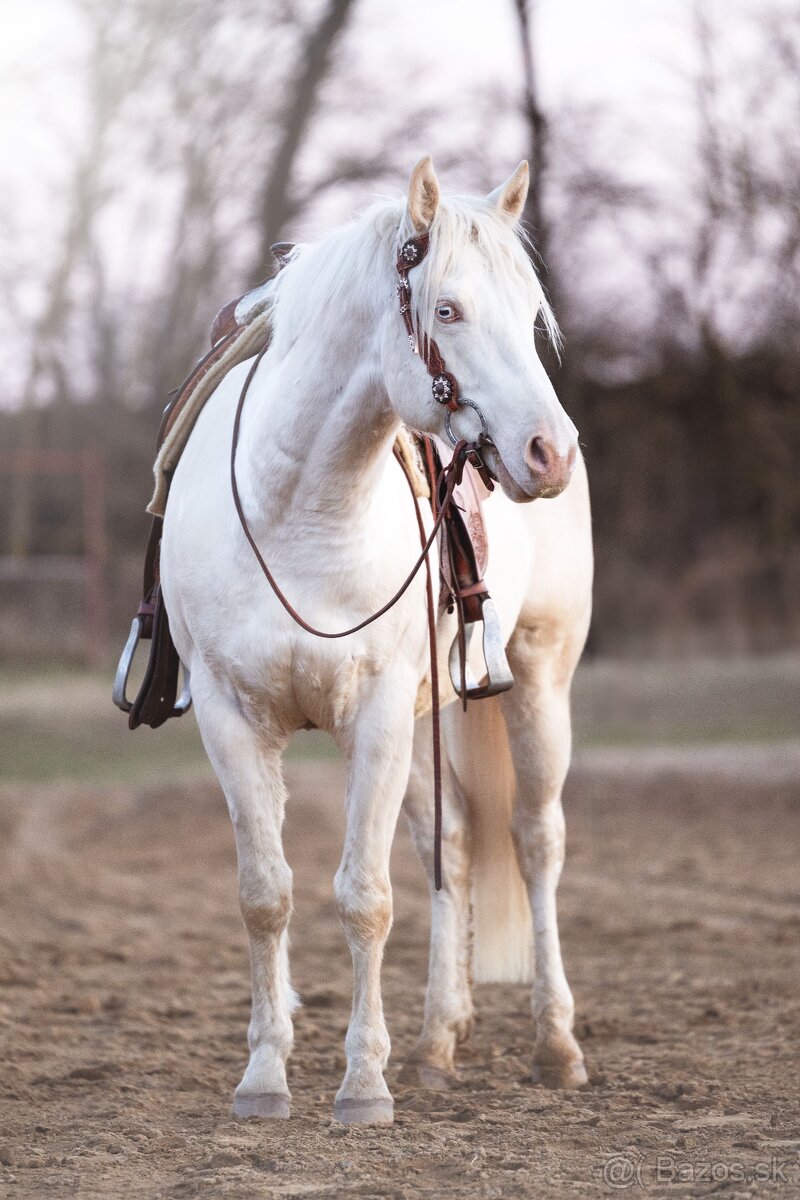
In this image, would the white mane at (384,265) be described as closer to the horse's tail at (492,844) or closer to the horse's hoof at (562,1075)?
the horse's tail at (492,844)

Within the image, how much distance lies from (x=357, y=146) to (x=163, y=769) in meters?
6.26

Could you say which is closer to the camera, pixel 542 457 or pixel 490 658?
pixel 542 457

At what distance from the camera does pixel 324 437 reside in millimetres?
3240

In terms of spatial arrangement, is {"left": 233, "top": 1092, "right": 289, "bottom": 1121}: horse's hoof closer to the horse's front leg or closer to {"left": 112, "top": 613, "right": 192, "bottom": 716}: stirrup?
the horse's front leg

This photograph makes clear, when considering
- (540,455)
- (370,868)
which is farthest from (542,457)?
(370,868)

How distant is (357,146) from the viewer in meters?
12.9

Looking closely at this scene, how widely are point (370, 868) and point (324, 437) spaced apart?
3.45ft

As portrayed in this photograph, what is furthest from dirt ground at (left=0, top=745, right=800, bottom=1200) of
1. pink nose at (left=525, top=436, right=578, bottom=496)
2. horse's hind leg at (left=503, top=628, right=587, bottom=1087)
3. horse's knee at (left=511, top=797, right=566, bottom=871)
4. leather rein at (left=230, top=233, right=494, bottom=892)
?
pink nose at (left=525, top=436, right=578, bottom=496)

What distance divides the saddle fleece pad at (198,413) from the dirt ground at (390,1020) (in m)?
1.58

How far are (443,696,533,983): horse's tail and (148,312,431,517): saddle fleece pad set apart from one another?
1085 millimetres

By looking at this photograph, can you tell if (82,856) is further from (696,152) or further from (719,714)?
(696,152)

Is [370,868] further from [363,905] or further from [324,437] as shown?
[324,437]

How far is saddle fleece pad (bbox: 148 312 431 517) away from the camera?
12.0 ft

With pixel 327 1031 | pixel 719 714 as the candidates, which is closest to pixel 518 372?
pixel 327 1031
